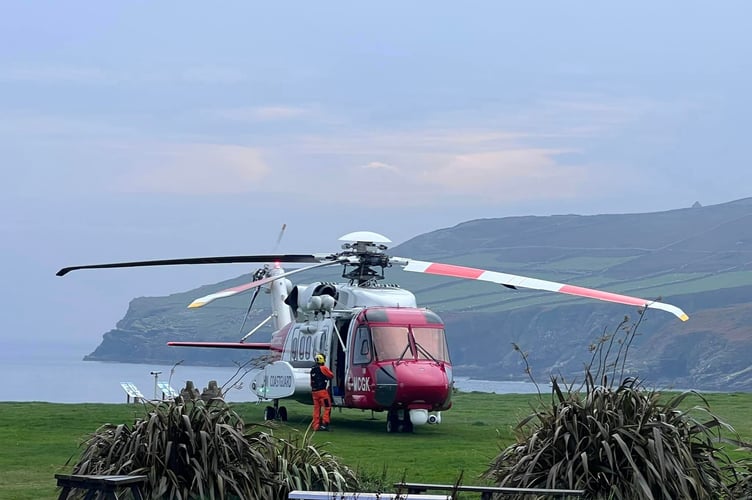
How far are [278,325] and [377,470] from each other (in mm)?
12594

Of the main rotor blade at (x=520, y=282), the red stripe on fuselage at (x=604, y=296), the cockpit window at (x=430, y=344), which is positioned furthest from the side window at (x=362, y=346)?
the red stripe on fuselage at (x=604, y=296)

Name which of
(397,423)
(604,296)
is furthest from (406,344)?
(604,296)

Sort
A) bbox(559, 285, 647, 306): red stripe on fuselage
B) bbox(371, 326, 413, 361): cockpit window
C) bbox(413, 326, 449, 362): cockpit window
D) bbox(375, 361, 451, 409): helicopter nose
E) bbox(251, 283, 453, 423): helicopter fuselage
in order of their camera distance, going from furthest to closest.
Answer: bbox(413, 326, 449, 362): cockpit window, bbox(371, 326, 413, 361): cockpit window, bbox(251, 283, 453, 423): helicopter fuselage, bbox(375, 361, 451, 409): helicopter nose, bbox(559, 285, 647, 306): red stripe on fuselage

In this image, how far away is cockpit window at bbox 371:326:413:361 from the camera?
823 inches

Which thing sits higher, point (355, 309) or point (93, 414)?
point (355, 309)

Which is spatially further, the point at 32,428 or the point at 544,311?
the point at 544,311

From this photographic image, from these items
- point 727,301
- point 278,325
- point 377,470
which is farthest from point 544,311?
point 377,470

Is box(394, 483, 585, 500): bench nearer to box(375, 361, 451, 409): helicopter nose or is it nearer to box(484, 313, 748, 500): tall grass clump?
box(484, 313, 748, 500): tall grass clump

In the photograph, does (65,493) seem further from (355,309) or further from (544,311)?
(544,311)

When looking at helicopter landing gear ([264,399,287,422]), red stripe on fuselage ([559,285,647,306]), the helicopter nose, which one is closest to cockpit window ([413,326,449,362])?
the helicopter nose

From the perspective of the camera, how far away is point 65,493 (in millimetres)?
9172

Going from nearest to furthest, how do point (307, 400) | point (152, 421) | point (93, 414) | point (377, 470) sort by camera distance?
point (152, 421) < point (377, 470) < point (307, 400) < point (93, 414)

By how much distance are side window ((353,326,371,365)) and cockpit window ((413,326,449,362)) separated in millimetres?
776

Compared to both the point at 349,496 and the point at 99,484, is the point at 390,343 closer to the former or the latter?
the point at 349,496
